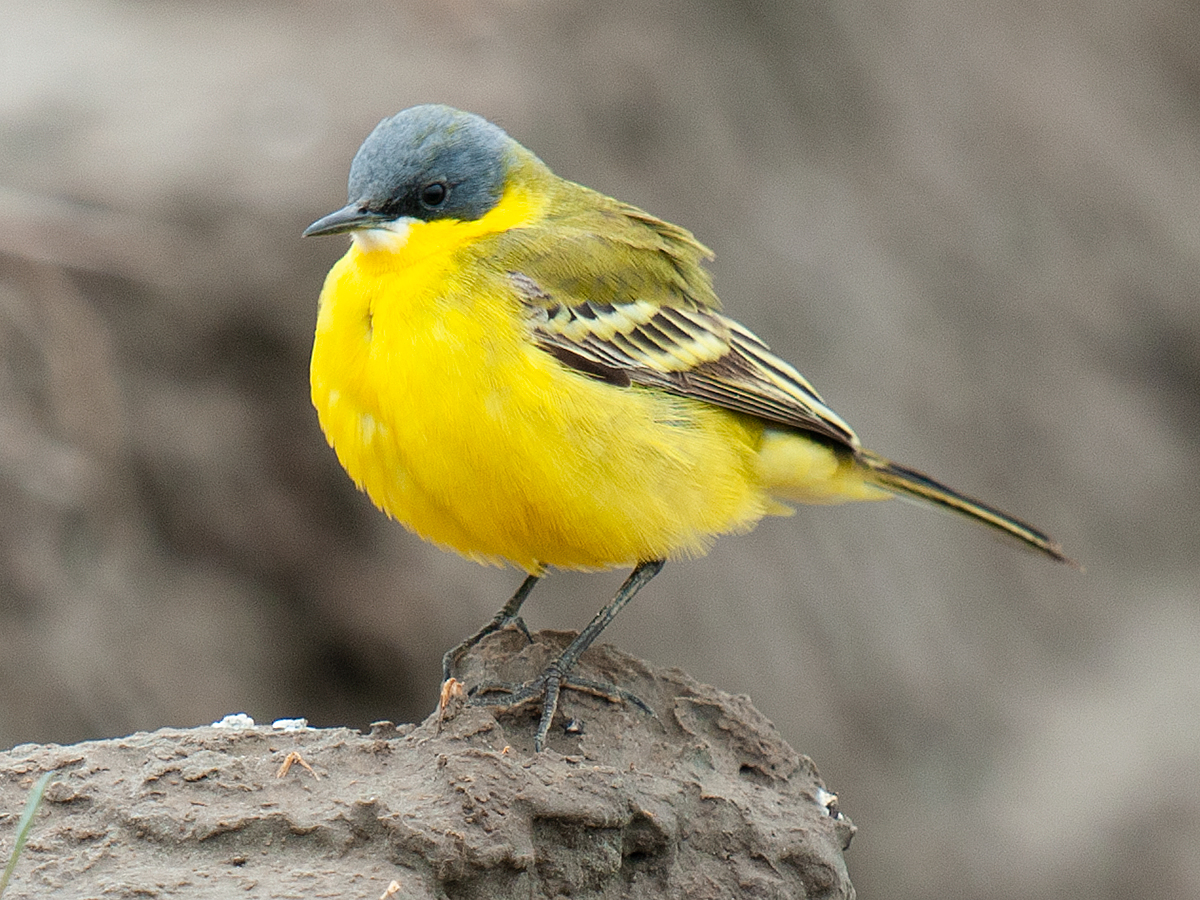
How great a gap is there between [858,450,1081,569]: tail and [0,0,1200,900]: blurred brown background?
367 cm

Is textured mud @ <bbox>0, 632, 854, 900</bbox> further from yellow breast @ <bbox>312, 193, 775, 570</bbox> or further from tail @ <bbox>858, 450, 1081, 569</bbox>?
tail @ <bbox>858, 450, 1081, 569</bbox>

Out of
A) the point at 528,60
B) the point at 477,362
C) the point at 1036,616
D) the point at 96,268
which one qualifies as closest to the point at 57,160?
the point at 96,268

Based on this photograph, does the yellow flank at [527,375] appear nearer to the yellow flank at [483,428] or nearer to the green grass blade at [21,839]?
the yellow flank at [483,428]

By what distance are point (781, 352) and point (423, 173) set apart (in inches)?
258

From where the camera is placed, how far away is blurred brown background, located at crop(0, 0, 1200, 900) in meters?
9.48

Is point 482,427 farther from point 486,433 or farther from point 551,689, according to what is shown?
point 551,689

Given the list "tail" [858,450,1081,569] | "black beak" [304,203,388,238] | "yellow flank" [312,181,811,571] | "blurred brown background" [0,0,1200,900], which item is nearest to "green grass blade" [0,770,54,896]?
"yellow flank" [312,181,811,571]

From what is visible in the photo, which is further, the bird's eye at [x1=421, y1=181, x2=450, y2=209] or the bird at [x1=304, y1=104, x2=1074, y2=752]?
the bird's eye at [x1=421, y1=181, x2=450, y2=209]

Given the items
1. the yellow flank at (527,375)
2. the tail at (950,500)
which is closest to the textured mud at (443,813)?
the yellow flank at (527,375)

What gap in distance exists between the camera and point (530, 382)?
5.30 m

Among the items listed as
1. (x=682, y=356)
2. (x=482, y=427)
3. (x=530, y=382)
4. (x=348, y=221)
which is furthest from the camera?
(x=682, y=356)

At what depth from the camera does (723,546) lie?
11.2 metres

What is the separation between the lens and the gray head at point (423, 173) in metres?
5.61

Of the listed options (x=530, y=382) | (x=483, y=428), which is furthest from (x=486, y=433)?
(x=530, y=382)
